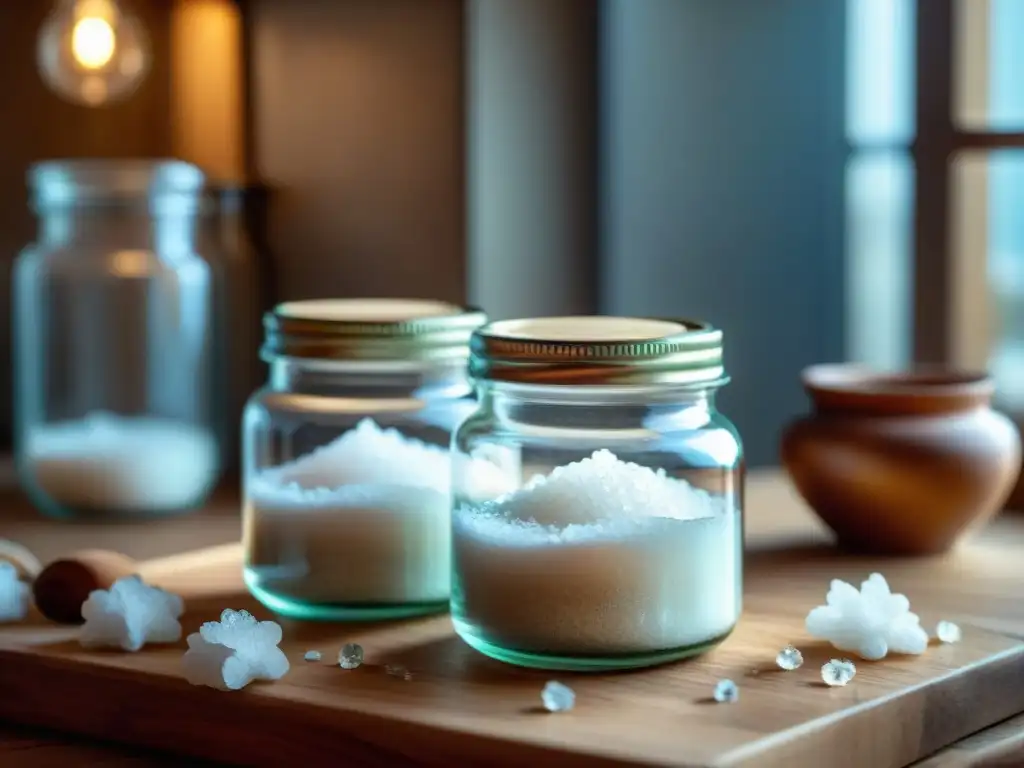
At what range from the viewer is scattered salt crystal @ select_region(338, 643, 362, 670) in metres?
0.86

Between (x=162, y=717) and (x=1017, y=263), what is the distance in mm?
2317

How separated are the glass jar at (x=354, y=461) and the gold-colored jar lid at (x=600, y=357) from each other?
0.10 meters

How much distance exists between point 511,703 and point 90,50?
737 mm

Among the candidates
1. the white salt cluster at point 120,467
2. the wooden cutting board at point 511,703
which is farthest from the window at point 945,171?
the white salt cluster at point 120,467

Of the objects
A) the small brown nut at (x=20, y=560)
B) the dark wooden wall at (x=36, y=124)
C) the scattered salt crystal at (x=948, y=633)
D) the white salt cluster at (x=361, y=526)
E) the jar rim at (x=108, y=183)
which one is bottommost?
the scattered salt crystal at (x=948, y=633)

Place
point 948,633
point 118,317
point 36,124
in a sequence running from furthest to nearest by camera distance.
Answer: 1. point 36,124
2. point 118,317
3. point 948,633

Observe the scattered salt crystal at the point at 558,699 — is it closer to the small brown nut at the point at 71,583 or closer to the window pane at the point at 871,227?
the small brown nut at the point at 71,583

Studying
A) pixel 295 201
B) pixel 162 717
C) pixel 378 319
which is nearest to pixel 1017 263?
pixel 295 201

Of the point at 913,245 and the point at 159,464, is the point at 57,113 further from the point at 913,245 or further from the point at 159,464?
the point at 913,245

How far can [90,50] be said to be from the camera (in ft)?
4.33

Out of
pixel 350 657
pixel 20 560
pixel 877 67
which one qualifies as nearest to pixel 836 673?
pixel 350 657

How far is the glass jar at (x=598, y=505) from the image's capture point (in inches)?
32.4

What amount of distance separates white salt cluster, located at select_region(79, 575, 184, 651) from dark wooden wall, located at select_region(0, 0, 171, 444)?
2.46 feet

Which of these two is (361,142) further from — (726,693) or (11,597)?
(726,693)
